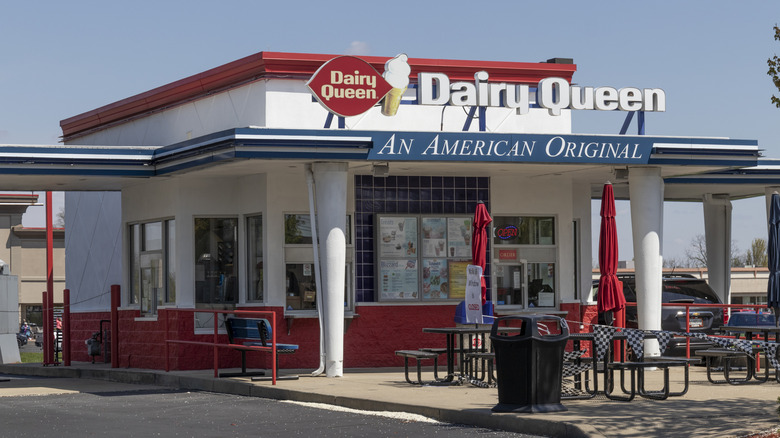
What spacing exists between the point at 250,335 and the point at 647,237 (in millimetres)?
6705

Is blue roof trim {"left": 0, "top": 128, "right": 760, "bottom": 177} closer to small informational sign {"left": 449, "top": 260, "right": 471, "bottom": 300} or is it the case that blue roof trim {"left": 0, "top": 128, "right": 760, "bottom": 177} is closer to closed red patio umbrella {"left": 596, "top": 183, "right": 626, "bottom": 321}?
closed red patio umbrella {"left": 596, "top": 183, "right": 626, "bottom": 321}

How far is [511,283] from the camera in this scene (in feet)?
68.6

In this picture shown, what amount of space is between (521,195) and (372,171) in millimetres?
3316

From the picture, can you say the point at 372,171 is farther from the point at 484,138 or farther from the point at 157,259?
the point at 157,259

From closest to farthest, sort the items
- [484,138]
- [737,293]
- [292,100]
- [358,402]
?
1. [358,402]
2. [484,138]
3. [292,100]
4. [737,293]

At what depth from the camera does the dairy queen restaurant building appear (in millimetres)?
18016

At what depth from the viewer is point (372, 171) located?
61.9 feet

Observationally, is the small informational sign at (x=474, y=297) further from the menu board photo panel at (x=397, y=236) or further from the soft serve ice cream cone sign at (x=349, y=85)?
the menu board photo panel at (x=397, y=236)

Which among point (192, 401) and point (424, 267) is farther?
point (424, 267)

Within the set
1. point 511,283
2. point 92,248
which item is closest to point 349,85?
point 511,283

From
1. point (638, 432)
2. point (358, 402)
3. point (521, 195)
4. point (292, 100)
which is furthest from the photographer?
point (521, 195)

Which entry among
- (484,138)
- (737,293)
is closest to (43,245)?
(737,293)

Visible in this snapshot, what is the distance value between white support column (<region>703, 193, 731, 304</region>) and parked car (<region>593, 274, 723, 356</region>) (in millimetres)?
2686

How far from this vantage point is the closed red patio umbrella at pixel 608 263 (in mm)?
17266
